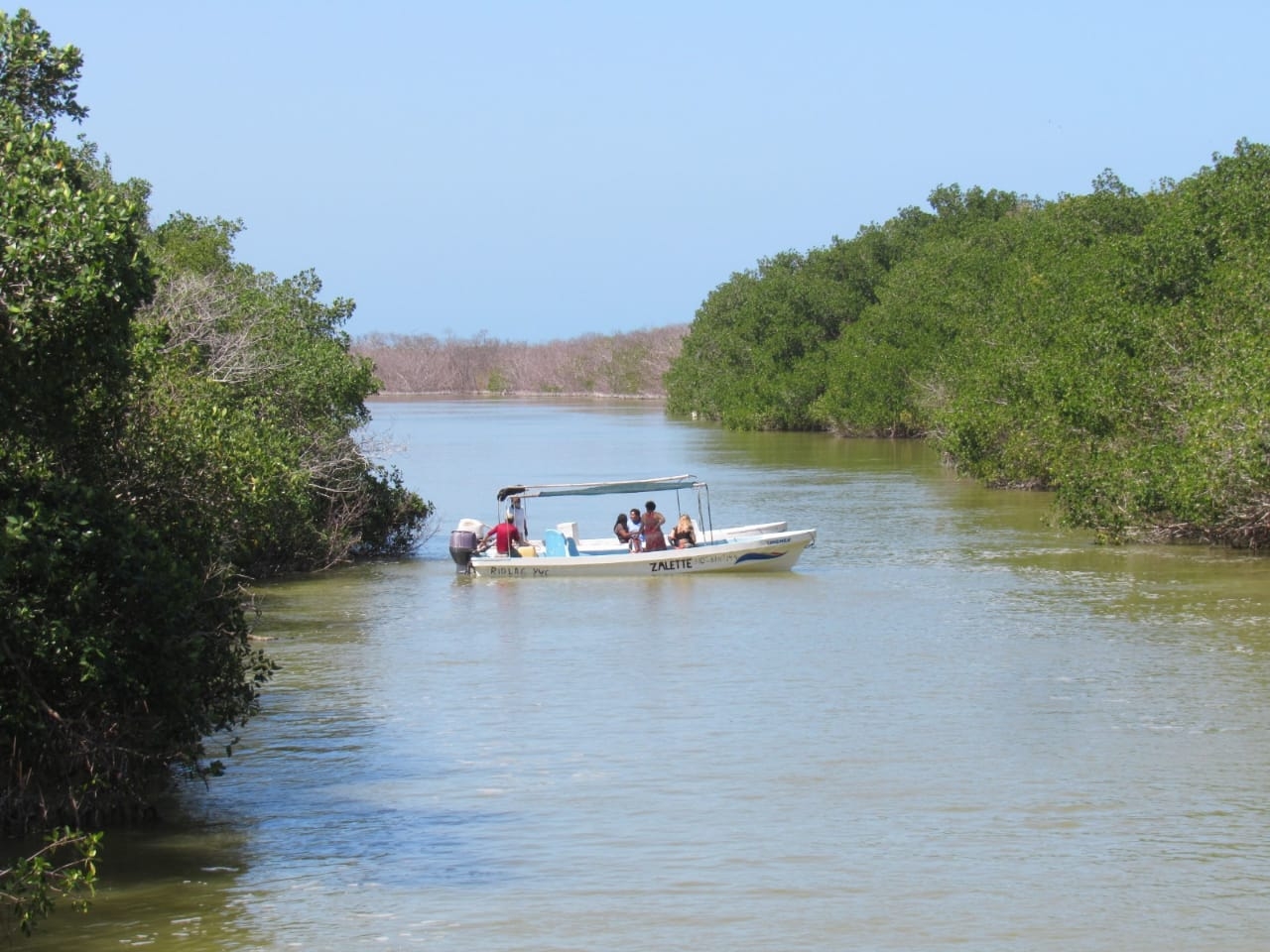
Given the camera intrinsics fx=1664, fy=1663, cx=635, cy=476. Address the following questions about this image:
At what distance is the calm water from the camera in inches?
402

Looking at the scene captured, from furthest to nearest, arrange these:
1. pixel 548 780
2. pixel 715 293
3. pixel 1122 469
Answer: pixel 715 293
pixel 1122 469
pixel 548 780

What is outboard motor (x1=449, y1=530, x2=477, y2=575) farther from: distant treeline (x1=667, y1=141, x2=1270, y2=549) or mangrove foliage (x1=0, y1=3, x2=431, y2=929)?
mangrove foliage (x1=0, y1=3, x2=431, y2=929)


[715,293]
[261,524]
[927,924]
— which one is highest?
[715,293]

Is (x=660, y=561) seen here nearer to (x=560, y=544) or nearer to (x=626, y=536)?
(x=626, y=536)

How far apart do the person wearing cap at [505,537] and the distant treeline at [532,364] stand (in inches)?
3601

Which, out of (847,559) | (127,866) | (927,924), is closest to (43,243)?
(127,866)

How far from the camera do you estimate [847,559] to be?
27953 millimetres

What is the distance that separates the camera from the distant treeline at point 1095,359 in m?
25.4

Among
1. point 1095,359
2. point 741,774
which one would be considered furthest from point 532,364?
point 741,774

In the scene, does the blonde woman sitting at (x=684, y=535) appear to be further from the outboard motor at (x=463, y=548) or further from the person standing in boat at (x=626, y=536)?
the outboard motor at (x=463, y=548)

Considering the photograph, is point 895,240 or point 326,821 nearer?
point 326,821

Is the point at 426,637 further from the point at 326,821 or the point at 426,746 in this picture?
the point at 326,821

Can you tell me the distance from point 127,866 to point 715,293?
3080 inches

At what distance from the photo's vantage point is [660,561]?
25.8m
